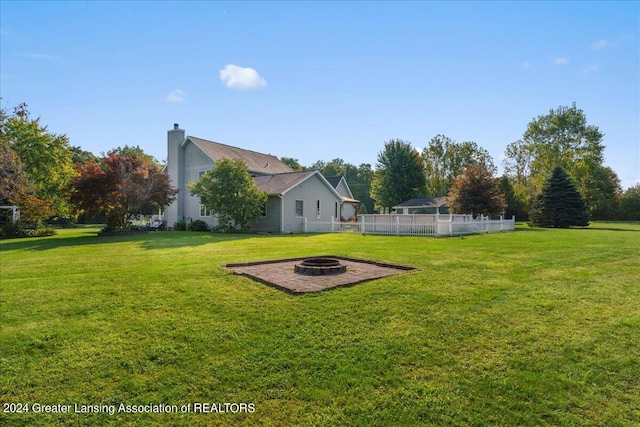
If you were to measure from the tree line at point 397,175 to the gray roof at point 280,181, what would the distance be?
598 cm

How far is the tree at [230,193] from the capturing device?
64.1 ft

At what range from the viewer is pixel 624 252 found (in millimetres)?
9094

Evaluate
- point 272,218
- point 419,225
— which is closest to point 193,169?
point 272,218

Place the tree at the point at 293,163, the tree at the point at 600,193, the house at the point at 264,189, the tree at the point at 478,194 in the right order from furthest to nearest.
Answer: the tree at the point at 293,163, the tree at the point at 600,193, the tree at the point at 478,194, the house at the point at 264,189

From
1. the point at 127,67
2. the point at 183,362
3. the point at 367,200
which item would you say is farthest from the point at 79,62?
the point at 367,200

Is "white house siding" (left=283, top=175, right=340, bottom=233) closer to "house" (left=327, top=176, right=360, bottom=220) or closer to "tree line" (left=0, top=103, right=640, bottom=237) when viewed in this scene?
"tree line" (left=0, top=103, right=640, bottom=237)

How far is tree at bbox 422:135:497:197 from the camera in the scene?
167 ft

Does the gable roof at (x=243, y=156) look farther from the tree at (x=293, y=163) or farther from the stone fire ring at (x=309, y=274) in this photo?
the tree at (x=293, y=163)

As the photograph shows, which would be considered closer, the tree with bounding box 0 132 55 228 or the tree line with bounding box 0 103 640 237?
the tree line with bounding box 0 103 640 237

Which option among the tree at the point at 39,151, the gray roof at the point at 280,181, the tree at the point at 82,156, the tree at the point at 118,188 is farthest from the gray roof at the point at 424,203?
the tree at the point at 82,156

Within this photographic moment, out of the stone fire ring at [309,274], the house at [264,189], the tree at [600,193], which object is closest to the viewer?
the stone fire ring at [309,274]

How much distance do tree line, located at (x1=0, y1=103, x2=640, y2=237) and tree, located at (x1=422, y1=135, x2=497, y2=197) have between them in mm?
149

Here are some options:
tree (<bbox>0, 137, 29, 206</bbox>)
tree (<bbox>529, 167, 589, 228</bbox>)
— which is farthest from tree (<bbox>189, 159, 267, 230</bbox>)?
tree (<bbox>529, 167, 589, 228</bbox>)

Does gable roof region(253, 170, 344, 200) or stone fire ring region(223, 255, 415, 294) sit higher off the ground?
gable roof region(253, 170, 344, 200)
